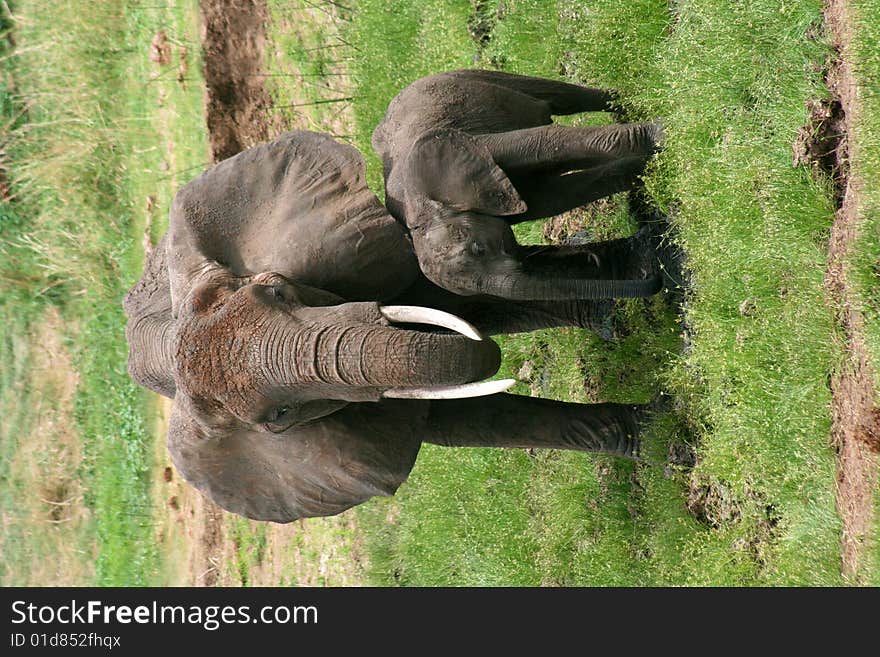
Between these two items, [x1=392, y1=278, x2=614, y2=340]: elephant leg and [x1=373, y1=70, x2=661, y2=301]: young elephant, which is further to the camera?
[x1=392, y1=278, x2=614, y2=340]: elephant leg

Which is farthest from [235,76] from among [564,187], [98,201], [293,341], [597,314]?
[293,341]

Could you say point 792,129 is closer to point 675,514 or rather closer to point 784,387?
point 784,387

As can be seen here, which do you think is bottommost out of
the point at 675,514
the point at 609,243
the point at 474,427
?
the point at 675,514

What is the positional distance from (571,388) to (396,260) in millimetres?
2212

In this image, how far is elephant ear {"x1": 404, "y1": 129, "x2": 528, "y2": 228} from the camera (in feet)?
12.1

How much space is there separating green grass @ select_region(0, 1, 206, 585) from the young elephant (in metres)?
5.48

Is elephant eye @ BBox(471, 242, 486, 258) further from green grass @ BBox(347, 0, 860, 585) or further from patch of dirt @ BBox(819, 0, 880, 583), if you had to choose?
patch of dirt @ BBox(819, 0, 880, 583)

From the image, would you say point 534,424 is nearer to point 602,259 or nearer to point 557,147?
point 602,259

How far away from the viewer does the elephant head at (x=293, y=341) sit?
10.7 feet

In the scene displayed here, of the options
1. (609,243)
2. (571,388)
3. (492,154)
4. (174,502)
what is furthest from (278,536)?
(492,154)

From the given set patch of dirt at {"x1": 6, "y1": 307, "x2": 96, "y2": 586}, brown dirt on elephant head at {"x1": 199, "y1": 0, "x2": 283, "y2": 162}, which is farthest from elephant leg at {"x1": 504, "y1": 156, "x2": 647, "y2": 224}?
patch of dirt at {"x1": 6, "y1": 307, "x2": 96, "y2": 586}

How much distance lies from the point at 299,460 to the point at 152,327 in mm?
855

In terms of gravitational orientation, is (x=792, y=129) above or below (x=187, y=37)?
below

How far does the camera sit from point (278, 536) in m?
8.22
